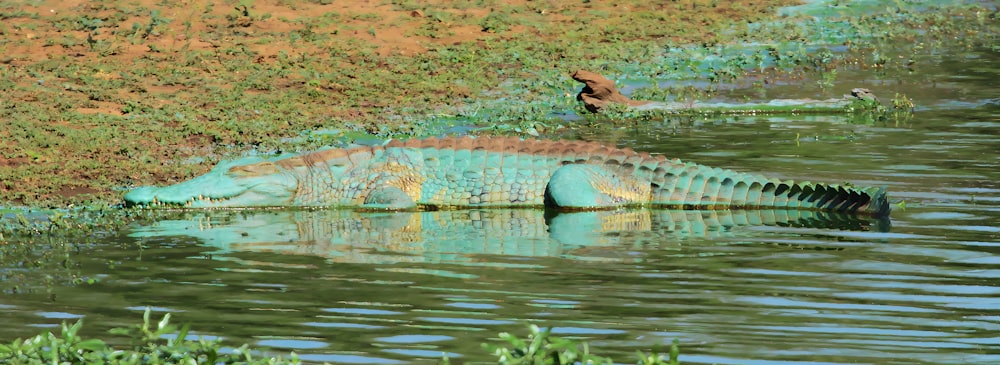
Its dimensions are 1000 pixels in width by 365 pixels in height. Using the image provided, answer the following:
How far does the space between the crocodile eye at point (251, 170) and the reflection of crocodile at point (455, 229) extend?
0.31 m

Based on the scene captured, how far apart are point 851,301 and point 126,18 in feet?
44.5

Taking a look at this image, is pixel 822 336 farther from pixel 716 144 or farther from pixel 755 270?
pixel 716 144

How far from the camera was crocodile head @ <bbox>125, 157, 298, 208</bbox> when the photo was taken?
10.2m

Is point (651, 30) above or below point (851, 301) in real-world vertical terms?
above

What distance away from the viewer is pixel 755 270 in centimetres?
755

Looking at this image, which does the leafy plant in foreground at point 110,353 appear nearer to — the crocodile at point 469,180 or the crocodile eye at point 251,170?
the crocodile at point 469,180

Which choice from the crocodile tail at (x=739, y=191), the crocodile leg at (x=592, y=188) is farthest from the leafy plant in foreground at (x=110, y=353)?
the crocodile tail at (x=739, y=191)

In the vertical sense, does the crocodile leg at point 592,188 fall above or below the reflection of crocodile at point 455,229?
above

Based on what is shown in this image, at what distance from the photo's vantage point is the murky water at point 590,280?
19.5 feet

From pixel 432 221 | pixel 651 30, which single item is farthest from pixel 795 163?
pixel 651 30

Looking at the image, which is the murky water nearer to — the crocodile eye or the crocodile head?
the crocodile head

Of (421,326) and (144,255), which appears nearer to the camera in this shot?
(421,326)

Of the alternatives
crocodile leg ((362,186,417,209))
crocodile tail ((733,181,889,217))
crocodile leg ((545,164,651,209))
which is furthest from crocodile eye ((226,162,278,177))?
crocodile tail ((733,181,889,217))

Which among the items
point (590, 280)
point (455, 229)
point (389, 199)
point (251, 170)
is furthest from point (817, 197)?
point (251, 170)
